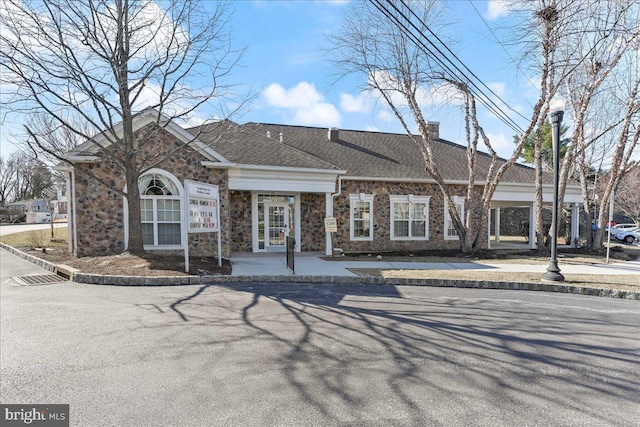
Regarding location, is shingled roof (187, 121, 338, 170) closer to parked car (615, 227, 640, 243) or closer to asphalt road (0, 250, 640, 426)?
asphalt road (0, 250, 640, 426)

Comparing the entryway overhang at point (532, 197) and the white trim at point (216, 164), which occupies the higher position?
the white trim at point (216, 164)

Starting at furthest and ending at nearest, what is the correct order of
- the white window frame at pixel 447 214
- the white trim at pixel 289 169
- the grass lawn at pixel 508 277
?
1. the white window frame at pixel 447 214
2. the white trim at pixel 289 169
3. the grass lawn at pixel 508 277

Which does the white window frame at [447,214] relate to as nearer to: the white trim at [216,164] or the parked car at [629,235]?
the white trim at [216,164]

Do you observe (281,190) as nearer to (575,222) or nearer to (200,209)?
(200,209)

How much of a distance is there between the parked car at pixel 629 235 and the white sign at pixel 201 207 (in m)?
30.1

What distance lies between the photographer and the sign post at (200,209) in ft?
31.0

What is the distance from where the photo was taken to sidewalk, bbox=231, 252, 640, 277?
10.2 meters

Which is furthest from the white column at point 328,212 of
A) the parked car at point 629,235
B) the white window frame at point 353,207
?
the parked car at point 629,235

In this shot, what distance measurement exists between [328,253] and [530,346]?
9.92 meters

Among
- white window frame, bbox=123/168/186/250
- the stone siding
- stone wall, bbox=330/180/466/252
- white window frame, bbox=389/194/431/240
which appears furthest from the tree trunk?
white window frame, bbox=389/194/431/240

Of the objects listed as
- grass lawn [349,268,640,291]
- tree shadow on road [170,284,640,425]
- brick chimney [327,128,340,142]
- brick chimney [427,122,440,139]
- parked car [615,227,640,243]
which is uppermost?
brick chimney [427,122,440,139]

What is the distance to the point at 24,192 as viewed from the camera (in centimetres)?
6103

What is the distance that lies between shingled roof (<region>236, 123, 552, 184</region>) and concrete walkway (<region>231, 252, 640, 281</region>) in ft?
17.1

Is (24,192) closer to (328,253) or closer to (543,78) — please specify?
(328,253)
